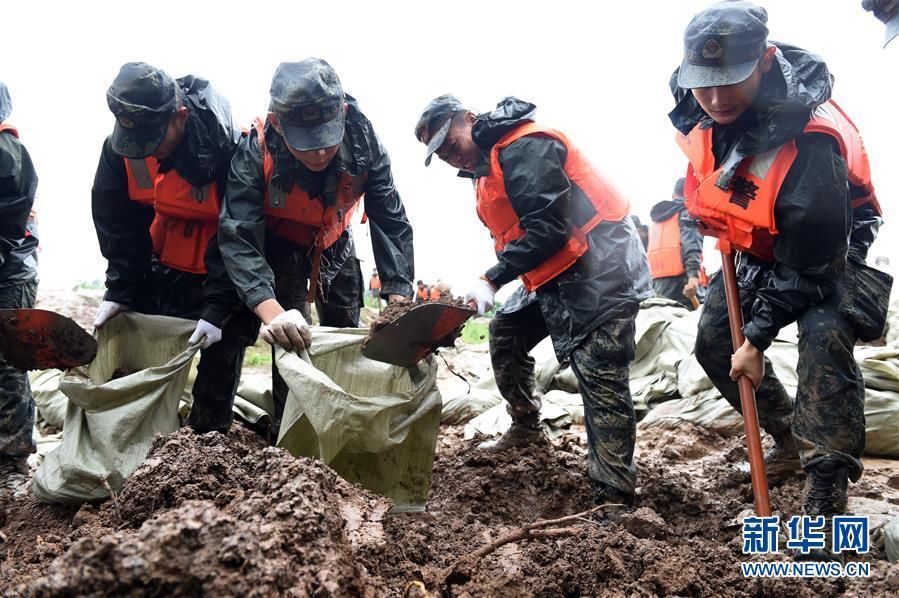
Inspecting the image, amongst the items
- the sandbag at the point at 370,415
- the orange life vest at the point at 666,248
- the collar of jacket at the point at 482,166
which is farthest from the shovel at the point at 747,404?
the orange life vest at the point at 666,248

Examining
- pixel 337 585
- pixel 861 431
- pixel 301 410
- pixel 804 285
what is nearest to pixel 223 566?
pixel 337 585

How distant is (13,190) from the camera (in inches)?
128

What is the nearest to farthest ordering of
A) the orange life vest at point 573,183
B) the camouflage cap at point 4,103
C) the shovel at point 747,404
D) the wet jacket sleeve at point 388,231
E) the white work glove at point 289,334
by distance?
the shovel at point 747,404
the white work glove at point 289,334
the orange life vest at point 573,183
the wet jacket sleeve at point 388,231
the camouflage cap at point 4,103

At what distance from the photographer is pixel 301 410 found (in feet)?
7.79

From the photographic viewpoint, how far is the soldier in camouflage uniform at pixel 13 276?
3.22m

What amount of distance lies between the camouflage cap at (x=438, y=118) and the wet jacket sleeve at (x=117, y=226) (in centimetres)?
138

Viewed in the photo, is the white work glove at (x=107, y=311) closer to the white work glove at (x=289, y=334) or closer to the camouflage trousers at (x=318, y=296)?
the camouflage trousers at (x=318, y=296)

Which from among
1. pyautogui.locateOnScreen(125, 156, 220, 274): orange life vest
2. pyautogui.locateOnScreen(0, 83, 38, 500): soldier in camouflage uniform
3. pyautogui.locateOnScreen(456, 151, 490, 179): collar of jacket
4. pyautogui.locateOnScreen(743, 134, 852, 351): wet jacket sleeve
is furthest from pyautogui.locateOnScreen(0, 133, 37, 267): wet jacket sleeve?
pyautogui.locateOnScreen(743, 134, 852, 351): wet jacket sleeve

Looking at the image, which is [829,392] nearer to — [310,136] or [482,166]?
[482,166]

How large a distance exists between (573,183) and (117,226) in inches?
82.2

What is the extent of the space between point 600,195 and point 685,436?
188 cm

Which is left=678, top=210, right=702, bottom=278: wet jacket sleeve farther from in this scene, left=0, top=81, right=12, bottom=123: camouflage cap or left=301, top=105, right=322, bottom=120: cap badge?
left=0, top=81, right=12, bottom=123: camouflage cap

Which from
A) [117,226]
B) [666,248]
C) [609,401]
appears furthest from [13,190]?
[666,248]

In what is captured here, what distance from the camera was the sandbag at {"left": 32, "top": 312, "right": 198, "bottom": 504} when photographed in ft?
8.35
